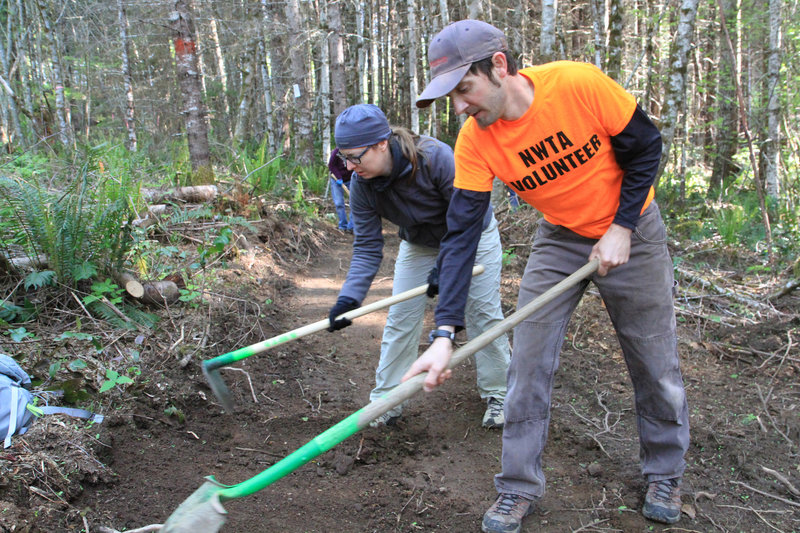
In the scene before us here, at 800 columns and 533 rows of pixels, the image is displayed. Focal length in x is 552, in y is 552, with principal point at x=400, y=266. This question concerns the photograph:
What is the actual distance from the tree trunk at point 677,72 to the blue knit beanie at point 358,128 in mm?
5420

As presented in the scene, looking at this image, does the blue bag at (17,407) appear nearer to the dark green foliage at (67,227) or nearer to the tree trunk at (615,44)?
the dark green foliage at (67,227)

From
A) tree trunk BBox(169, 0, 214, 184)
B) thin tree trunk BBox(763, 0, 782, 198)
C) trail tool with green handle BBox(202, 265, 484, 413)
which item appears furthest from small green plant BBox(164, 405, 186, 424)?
thin tree trunk BBox(763, 0, 782, 198)

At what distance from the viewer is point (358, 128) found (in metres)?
2.78

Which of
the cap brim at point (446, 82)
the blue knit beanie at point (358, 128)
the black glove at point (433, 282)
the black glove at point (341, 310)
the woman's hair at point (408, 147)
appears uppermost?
the cap brim at point (446, 82)

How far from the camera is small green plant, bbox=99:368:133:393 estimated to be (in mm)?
3213

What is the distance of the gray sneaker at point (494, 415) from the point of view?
3559 mm

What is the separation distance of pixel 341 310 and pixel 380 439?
991 millimetres

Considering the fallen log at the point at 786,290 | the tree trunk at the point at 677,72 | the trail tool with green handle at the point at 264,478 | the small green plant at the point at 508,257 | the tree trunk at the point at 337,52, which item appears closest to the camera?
the trail tool with green handle at the point at 264,478

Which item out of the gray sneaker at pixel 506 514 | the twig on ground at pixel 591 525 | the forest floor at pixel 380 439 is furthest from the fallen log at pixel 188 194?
the twig on ground at pixel 591 525

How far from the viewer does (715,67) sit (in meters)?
16.0

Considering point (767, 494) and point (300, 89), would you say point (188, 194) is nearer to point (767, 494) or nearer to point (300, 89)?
point (767, 494)

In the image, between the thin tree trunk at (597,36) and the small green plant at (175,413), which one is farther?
the thin tree trunk at (597,36)

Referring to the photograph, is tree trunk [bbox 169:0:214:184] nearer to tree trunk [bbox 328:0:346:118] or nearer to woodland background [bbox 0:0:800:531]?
woodland background [bbox 0:0:800:531]

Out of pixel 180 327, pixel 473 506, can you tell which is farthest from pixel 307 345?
pixel 473 506
